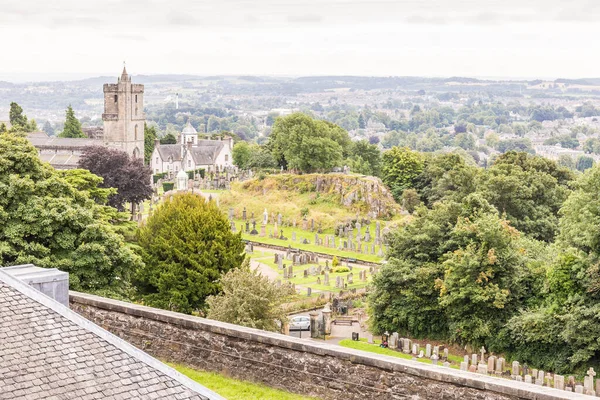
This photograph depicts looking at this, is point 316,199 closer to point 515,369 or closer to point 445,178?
point 445,178

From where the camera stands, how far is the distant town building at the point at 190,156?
11112 cm

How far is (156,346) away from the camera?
13680 mm

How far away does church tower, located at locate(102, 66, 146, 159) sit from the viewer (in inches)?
3932

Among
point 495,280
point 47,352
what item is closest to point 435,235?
point 495,280

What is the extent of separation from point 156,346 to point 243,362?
1761 mm

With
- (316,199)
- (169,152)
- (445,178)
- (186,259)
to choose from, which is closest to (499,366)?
(186,259)

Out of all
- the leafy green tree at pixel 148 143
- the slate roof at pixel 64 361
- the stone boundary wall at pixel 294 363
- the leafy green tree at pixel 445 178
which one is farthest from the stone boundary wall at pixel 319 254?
the leafy green tree at pixel 148 143

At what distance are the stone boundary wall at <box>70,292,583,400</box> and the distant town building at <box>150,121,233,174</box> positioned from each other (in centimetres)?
9485

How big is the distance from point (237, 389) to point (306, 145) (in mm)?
63103

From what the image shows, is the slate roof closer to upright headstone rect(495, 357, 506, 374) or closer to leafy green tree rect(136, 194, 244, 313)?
upright headstone rect(495, 357, 506, 374)

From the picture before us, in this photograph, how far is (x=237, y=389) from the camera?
40.8 feet

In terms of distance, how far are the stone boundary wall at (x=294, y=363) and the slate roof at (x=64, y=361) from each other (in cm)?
352

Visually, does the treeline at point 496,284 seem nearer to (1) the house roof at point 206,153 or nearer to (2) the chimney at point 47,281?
(2) the chimney at point 47,281

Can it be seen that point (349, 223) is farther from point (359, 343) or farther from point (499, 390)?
point (499, 390)
